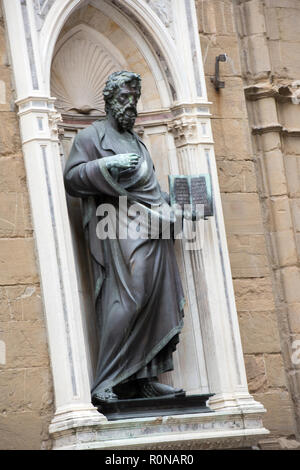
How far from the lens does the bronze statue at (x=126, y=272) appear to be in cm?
901

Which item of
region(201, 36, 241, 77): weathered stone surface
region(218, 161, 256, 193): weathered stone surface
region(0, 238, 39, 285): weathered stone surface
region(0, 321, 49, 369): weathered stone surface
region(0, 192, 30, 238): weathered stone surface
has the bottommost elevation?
region(0, 321, 49, 369): weathered stone surface

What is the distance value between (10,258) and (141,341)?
95cm

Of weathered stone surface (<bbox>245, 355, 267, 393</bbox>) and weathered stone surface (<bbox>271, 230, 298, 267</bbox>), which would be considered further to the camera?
weathered stone surface (<bbox>271, 230, 298, 267</bbox>)

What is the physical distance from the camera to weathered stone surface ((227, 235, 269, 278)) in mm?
9883

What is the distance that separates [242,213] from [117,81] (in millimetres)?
1351

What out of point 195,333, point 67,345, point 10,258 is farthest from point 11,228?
point 195,333

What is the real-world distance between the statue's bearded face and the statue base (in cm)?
174

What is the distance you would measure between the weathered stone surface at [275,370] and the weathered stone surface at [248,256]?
553 millimetres

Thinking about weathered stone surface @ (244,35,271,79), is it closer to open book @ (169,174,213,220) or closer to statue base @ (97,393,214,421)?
open book @ (169,174,213,220)

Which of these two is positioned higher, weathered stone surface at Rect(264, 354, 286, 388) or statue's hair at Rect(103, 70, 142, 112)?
statue's hair at Rect(103, 70, 142, 112)

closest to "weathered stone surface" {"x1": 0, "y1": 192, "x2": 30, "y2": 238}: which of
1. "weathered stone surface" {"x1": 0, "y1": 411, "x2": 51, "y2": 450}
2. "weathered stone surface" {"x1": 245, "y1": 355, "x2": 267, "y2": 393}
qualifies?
"weathered stone surface" {"x1": 0, "y1": 411, "x2": 51, "y2": 450}

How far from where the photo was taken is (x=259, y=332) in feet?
32.2

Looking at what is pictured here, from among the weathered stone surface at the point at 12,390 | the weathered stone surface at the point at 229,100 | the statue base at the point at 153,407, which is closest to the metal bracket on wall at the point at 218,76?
the weathered stone surface at the point at 229,100

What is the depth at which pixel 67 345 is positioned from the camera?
880 cm
